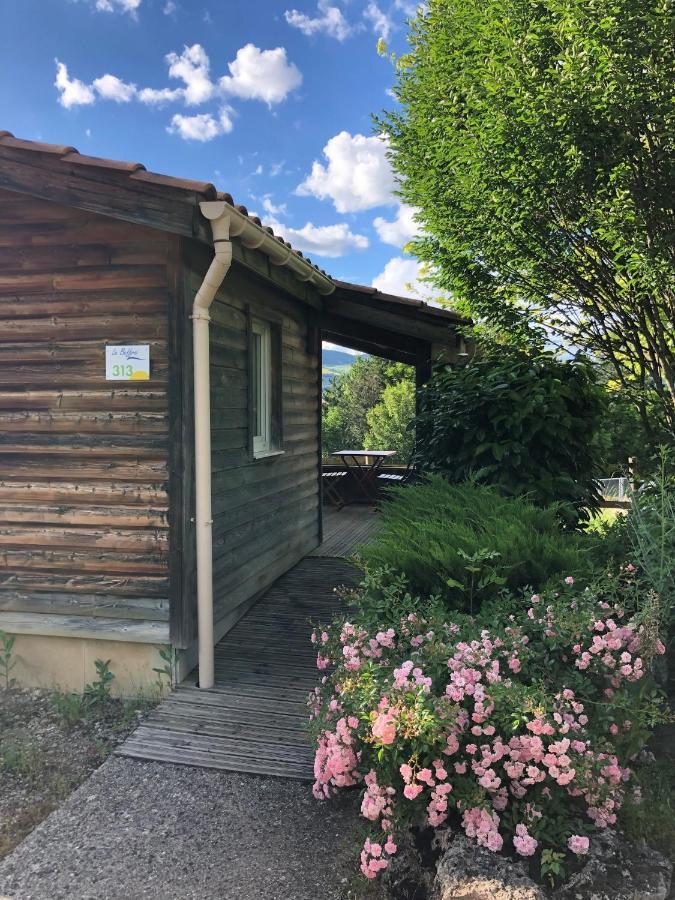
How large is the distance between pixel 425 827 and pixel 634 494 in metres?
2.22

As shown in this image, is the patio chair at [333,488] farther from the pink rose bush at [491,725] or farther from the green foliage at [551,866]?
the green foliage at [551,866]

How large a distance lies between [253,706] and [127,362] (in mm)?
2247

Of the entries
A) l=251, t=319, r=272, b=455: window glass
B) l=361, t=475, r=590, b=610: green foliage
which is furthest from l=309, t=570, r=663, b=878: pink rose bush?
l=251, t=319, r=272, b=455: window glass

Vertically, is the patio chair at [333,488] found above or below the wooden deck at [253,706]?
above

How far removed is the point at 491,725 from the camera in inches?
79.7

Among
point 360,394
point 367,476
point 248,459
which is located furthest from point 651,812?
point 360,394

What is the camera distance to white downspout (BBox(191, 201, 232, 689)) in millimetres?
3635

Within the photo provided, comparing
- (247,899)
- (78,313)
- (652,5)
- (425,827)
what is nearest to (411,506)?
(425,827)

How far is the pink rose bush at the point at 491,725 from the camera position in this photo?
197cm

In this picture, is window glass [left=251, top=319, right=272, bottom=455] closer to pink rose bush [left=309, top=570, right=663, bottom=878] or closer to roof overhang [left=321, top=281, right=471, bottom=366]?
roof overhang [left=321, top=281, right=471, bottom=366]

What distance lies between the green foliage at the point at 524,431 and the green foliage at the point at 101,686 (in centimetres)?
276

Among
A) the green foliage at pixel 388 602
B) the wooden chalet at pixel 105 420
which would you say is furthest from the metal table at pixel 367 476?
the green foliage at pixel 388 602

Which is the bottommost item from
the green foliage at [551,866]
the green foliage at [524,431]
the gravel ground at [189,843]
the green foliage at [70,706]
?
the green foliage at [70,706]

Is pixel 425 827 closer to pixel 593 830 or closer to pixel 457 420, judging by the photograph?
pixel 593 830
